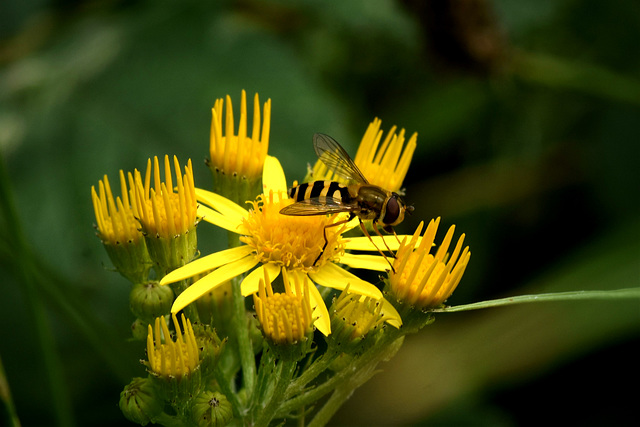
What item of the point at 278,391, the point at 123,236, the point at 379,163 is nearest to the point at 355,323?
the point at 278,391

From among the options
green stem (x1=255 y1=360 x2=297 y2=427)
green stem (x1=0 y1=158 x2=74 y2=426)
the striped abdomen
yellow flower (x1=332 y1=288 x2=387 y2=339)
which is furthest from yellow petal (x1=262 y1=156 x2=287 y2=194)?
green stem (x1=0 y1=158 x2=74 y2=426)

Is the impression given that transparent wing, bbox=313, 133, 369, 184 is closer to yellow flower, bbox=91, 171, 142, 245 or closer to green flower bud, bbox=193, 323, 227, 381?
yellow flower, bbox=91, 171, 142, 245

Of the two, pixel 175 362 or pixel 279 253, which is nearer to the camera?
pixel 175 362

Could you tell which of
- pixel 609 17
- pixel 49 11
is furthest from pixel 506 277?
pixel 49 11

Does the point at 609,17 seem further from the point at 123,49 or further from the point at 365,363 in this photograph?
the point at 365,363

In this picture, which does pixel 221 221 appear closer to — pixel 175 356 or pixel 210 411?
pixel 175 356
